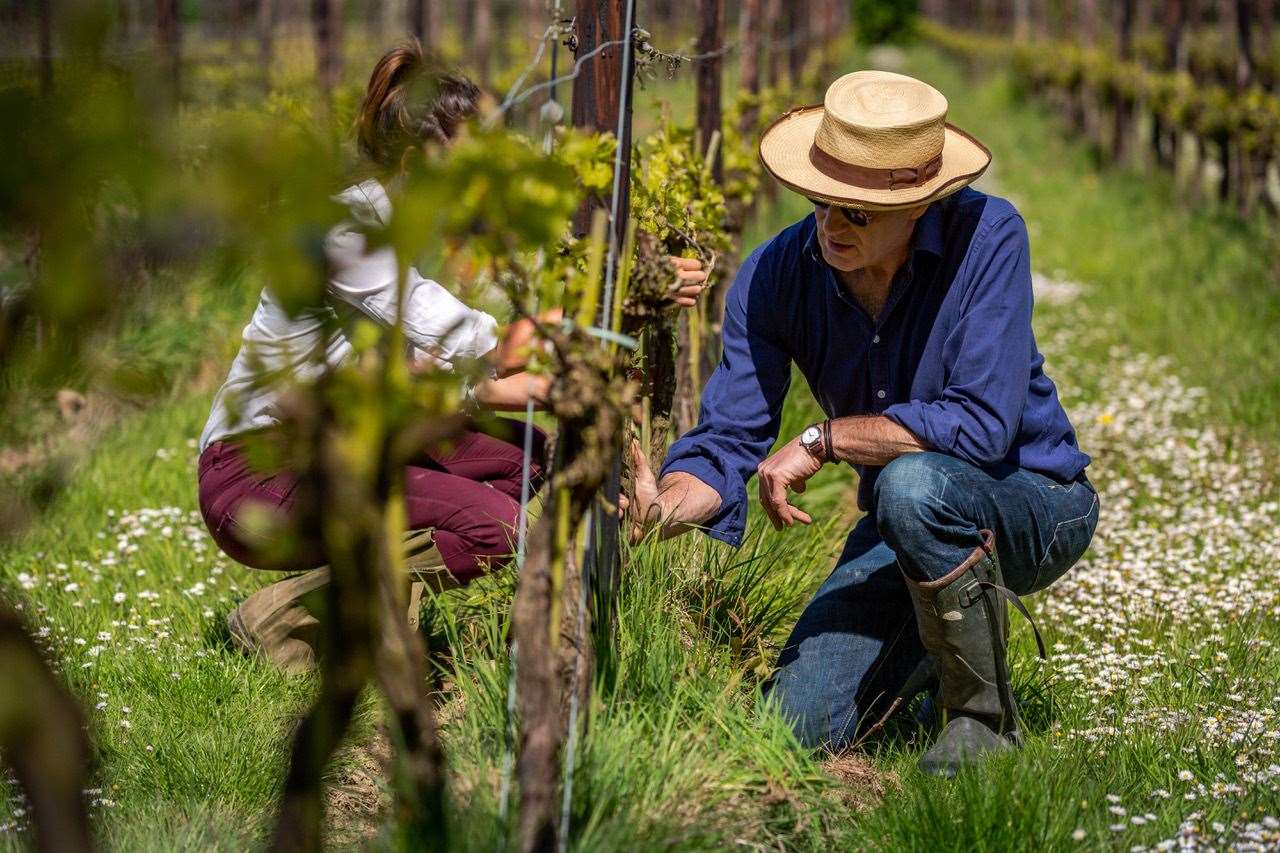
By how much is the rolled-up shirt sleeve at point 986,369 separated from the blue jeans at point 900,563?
6cm

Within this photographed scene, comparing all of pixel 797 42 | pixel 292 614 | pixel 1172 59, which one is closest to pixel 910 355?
pixel 292 614

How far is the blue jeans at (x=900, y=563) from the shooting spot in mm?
2756

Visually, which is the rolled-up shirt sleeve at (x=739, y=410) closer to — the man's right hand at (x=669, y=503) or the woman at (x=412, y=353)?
the man's right hand at (x=669, y=503)

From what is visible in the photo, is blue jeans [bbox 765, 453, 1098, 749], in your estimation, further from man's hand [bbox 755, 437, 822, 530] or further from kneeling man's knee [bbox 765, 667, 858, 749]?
man's hand [bbox 755, 437, 822, 530]

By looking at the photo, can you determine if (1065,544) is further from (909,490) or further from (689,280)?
(689,280)

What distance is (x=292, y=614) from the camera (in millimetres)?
3371

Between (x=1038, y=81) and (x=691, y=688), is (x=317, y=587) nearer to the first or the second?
(x=691, y=688)

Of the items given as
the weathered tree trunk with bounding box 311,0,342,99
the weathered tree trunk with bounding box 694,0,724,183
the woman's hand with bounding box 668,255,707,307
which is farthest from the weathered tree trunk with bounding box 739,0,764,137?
the woman's hand with bounding box 668,255,707,307

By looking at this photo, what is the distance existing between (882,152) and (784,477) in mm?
668

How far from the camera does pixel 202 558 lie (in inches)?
165

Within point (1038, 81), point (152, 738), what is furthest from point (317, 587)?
point (1038, 81)

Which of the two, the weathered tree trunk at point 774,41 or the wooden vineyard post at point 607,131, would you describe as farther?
the weathered tree trunk at point 774,41

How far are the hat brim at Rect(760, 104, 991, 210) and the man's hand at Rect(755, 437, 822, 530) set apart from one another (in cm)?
50

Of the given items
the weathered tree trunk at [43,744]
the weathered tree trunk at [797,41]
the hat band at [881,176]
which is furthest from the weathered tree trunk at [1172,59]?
the weathered tree trunk at [43,744]
